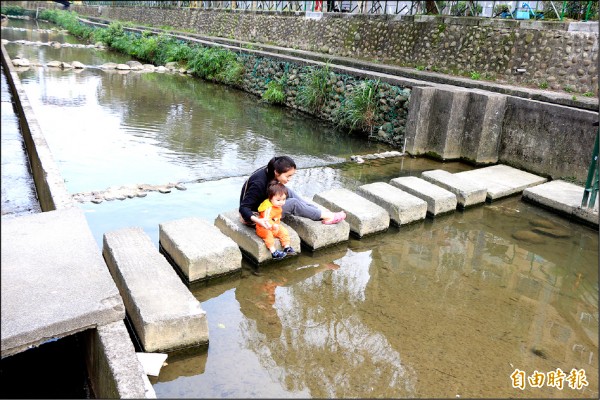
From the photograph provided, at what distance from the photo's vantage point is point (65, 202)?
15.5ft

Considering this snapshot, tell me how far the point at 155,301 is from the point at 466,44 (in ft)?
33.7

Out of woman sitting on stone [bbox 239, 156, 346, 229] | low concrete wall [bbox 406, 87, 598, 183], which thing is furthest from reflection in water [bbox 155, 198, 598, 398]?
low concrete wall [bbox 406, 87, 598, 183]

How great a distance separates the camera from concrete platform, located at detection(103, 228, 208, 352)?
3.11m

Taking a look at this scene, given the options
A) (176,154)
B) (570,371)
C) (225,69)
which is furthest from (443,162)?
(225,69)

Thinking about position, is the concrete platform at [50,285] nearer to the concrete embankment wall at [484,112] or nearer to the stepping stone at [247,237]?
the stepping stone at [247,237]

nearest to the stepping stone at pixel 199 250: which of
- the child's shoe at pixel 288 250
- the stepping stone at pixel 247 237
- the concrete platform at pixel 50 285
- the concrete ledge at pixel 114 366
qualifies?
the stepping stone at pixel 247 237

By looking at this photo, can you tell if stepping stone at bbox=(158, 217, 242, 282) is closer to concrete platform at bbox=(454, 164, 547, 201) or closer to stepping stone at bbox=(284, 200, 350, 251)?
stepping stone at bbox=(284, 200, 350, 251)

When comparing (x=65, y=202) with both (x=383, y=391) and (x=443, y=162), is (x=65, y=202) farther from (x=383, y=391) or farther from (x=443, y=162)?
(x=443, y=162)

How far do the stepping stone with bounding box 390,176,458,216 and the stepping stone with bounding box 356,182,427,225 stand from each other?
6.4 inches

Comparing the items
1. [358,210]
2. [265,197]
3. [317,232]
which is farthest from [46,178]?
[358,210]

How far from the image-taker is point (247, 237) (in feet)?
14.7

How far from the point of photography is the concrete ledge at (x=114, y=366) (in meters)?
2.51

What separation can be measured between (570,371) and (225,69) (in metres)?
14.6

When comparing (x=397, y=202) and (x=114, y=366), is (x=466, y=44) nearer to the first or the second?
(x=397, y=202)
